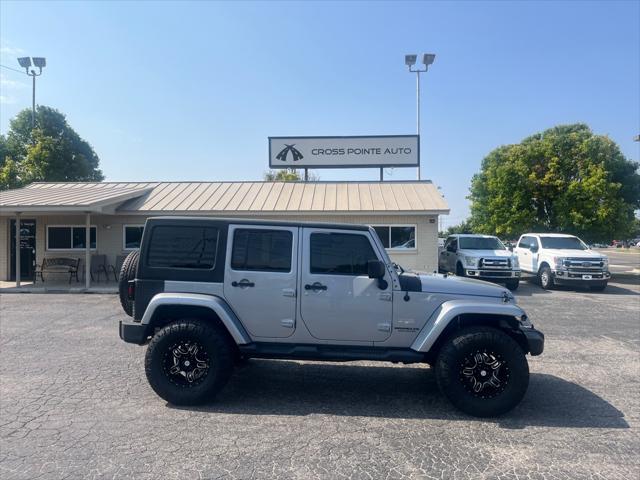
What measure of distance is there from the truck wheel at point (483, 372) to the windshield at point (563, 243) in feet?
46.5

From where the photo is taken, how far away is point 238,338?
497 cm

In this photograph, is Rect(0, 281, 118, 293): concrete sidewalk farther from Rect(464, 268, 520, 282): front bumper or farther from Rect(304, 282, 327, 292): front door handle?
Rect(464, 268, 520, 282): front bumper

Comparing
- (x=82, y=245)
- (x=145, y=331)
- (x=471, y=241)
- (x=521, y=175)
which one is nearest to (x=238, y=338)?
(x=145, y=331)

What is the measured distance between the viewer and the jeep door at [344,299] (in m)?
5.00

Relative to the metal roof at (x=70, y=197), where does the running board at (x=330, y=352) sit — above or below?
below

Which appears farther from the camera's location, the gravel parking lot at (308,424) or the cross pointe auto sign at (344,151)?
the cross pointe auto sign at (344,151)

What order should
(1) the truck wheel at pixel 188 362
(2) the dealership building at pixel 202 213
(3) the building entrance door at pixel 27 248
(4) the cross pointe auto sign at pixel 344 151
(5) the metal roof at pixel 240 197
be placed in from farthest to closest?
(4) the cross pointe auto sign at pixel 344 151 < (3) the building entrance door at pixel 27 248 < (2) the dealership building at pixel 202 213 < (5) the metal roof at pixel 240 197 < (1) the truck wheel at pixel 188 362

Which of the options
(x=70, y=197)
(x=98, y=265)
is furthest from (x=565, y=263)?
(x=70, y=197)

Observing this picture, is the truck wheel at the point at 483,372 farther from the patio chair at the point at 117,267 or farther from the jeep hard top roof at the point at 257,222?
the patio chair at the point at 117,267

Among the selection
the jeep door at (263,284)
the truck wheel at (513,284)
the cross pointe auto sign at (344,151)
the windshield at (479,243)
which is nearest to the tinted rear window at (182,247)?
the jeep door at (263,284)

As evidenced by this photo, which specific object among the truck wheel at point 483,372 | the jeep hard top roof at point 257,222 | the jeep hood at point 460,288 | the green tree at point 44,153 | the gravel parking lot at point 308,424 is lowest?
the gravel parking lot at point 308,424

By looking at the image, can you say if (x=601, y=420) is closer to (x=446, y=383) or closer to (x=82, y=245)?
(x=446, y=383)

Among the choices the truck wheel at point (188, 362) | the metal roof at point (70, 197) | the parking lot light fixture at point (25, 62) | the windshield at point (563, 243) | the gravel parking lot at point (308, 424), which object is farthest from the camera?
the parking lot light fixture at point (25, 62)

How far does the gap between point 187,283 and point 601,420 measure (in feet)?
15.1
